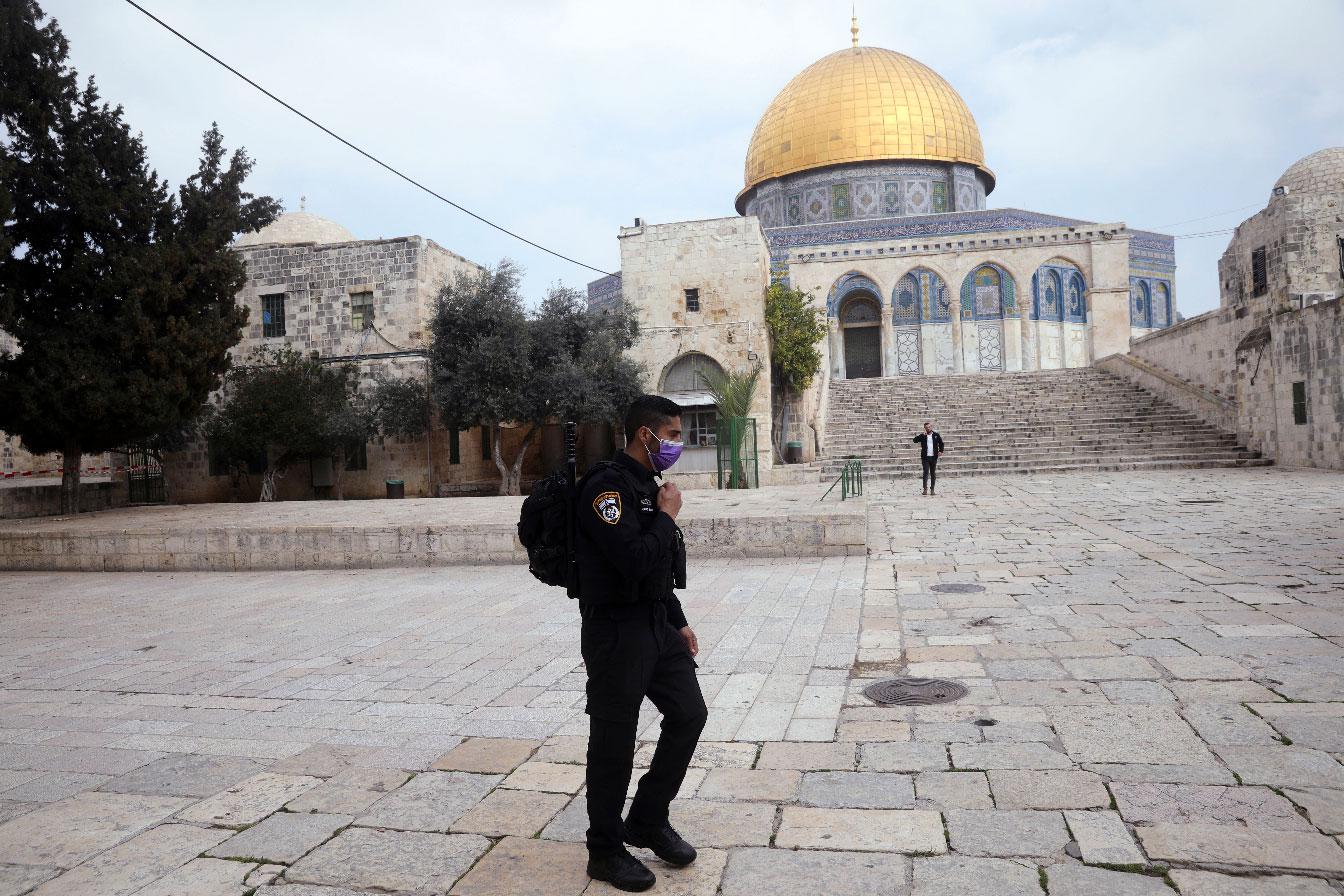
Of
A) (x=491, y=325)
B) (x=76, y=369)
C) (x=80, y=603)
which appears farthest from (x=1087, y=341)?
(x=80, y=603)

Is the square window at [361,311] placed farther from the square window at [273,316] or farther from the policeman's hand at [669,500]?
the policeman's hand at [669,500]

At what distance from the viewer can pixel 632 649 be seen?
2.79 metres

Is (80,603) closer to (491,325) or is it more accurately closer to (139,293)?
(139,293)

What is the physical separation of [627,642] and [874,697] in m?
2.28

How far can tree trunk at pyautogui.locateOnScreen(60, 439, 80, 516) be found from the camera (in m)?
18.5

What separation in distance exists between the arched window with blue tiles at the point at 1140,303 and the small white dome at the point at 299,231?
30.6 m

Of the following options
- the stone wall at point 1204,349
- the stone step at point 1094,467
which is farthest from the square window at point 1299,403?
the stone wall at point 1204,349

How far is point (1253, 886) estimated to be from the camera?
2619 millimetres

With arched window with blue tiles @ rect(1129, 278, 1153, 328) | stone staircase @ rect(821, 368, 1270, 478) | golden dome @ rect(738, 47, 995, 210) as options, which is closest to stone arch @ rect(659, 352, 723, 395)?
stone staircase @ rect(821, 368, 1270, 478)

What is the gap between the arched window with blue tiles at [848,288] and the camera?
116 feet

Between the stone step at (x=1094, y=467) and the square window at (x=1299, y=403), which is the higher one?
the square window at (x=1299, y=403)

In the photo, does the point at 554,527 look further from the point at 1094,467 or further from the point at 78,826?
the point at 1094,467

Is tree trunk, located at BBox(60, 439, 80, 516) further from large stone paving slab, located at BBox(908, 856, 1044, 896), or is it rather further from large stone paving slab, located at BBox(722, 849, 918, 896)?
large stone paving slab, located at BBox(908, 856, 1044, 896)

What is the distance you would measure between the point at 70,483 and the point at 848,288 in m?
26.0
